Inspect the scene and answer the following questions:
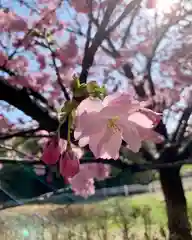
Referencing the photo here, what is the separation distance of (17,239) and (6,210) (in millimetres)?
226

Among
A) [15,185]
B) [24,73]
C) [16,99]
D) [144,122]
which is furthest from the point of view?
[15,185]

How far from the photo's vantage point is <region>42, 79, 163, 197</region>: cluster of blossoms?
0.35m

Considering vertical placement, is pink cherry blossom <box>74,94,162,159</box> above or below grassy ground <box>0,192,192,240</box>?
below

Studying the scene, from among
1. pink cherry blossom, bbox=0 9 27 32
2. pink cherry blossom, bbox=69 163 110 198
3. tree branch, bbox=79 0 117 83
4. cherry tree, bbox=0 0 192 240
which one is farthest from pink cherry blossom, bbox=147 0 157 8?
pink cherry blossom, bbox=69 163 110 198

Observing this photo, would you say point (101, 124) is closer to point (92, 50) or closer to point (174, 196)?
point (92, 50)

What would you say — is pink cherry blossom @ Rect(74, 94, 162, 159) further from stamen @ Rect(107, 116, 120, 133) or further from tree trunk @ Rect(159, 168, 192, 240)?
tree trunk @ Rect(159, 168, 192, 240)

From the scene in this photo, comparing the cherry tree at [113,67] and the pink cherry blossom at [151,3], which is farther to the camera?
the pink cherry blossom at [151,3]

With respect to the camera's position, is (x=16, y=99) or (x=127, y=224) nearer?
(x=16, y=99)

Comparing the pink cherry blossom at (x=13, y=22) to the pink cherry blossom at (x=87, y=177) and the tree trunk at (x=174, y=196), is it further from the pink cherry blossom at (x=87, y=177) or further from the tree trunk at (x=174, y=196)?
the tree trunk at (x=174, y=196)

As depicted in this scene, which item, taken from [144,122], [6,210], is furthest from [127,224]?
[144,122]

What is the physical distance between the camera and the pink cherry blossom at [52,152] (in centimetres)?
38

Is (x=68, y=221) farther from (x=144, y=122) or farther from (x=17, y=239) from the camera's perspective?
(x=144, y=122)

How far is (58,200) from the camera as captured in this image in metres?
1.94

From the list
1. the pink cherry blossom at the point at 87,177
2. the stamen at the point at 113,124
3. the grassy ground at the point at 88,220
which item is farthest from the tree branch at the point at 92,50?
the pink cherry blossom at the point at 87,177
